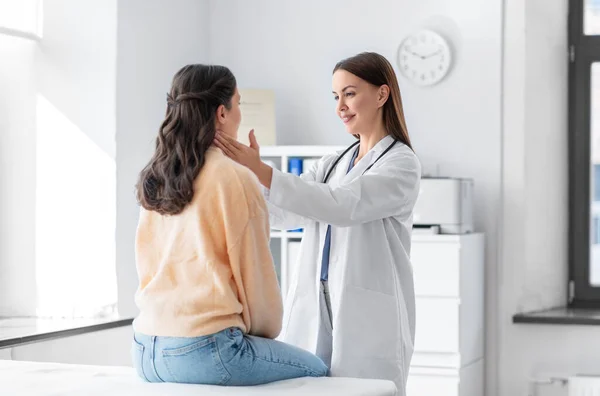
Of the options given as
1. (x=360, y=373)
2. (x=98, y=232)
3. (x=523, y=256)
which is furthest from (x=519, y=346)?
(x=360, y=373)

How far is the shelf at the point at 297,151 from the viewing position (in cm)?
473

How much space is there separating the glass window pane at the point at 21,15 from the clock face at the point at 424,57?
1.80 metres

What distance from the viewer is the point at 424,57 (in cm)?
495

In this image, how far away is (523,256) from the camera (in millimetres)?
4863

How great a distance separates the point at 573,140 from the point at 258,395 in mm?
3473

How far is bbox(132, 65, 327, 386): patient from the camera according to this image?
82.8 inches

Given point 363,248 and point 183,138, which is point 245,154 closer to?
point 183,138

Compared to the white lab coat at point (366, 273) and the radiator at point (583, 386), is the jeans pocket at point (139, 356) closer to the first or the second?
the white lab coat at point (366, 273)

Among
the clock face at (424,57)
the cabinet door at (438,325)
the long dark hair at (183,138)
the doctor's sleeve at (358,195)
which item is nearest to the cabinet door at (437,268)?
the cabinet door at (438,325)

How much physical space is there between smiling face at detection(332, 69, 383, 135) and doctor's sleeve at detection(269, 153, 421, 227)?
0.14 m

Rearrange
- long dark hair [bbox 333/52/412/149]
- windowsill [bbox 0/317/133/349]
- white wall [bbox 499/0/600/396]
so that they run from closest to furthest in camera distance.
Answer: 1. long dark hair [bbox 333/52/412/149]
2. windowsill [bbox 0/317/133/349]
3. white wall [bbox 499/0/600/396]

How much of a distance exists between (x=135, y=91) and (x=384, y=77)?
2.08 meters

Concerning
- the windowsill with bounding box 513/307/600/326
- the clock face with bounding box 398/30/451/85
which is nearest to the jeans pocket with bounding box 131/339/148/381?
the windowsill with bounding box 513/307/600/326

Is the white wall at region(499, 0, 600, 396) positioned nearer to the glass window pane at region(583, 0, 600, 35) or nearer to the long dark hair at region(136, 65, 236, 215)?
the glass window pane at region(583, 0, 600, 35)
